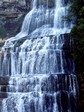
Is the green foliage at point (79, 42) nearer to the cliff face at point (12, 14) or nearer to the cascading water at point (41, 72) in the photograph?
the cascading water at point (41, 72)

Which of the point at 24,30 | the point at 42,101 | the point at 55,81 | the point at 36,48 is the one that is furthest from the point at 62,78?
the point at 24,30

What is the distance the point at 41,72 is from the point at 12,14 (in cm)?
1210

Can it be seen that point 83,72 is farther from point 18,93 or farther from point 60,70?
point 18,93

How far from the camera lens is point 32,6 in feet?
117

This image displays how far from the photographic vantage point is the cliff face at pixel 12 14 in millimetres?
34656

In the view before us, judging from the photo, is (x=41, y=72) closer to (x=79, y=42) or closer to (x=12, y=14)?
(x=79, y=42)

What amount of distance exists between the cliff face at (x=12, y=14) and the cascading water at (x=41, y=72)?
185 inches

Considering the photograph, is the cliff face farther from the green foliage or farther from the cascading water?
the green foliage

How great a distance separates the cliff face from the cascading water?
4710 mm

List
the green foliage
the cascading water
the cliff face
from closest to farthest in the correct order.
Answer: the cascading water
the green foliage
the cliff face

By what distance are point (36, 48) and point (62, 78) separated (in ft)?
13.1

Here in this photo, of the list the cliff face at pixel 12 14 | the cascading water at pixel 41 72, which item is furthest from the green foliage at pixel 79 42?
the cliff face at pixel 12 14

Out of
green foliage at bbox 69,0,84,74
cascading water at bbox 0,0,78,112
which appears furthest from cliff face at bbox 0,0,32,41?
green foliage at bbox 69,0,84,74

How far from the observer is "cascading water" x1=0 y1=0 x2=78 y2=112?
904 inches
